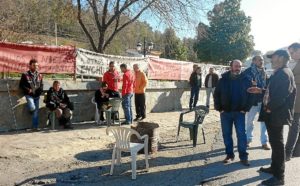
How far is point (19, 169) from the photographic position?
6742 mm

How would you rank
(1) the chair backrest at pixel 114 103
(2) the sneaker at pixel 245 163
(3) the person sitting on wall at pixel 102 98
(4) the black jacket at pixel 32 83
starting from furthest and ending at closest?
(3) the person sitting on wall at pixel 102 98 → (1) the chair backrest at pixel 114 103 → (4) the black jacket at pixel 32 83 → (2) the sneaker at pixel 245 163

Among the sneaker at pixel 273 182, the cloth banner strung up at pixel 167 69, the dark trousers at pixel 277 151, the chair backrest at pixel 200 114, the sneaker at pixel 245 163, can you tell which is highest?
the cloth banner strung up at pixel 167 69

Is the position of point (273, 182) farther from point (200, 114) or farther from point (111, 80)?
point (111, 80)

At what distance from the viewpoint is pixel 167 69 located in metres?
17.1

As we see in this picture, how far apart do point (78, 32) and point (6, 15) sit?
8.86 metres

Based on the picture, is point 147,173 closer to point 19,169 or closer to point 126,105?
point 19,169

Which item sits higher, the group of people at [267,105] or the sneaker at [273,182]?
the group of people at [267,105]

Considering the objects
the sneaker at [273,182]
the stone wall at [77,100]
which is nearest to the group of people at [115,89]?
Result: the stone wall at [77,100]

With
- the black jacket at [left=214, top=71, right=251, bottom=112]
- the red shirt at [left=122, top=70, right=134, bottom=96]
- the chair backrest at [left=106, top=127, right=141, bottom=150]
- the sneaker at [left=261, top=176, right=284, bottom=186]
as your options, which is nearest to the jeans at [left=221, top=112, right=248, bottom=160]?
the black jacket at [left=214, top=71, right=251, bottom=112]

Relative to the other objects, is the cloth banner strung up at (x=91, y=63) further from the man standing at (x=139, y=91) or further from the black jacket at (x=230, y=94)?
the black jacket at (x=230, y=94)

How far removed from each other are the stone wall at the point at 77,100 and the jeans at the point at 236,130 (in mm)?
5416

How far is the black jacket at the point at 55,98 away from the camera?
A: 10.1 metres

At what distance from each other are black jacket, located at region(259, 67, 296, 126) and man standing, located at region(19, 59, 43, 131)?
6121 millimetres

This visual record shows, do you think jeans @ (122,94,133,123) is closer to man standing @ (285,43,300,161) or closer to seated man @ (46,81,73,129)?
seated man @ (46,81,73,129)
